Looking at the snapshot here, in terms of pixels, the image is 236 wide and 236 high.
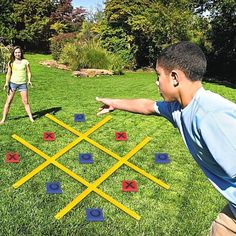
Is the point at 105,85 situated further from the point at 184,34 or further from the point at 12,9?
the point at 12,9

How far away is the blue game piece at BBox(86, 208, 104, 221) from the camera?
4916 mm

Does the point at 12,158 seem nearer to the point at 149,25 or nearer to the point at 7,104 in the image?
the point at 7,104

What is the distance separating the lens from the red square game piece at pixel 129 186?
5773 millimetres

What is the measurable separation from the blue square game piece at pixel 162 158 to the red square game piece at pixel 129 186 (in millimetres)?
1173

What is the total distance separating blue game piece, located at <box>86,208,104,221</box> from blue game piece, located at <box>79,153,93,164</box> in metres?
1.66

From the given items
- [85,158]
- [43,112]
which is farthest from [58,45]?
[85,158]

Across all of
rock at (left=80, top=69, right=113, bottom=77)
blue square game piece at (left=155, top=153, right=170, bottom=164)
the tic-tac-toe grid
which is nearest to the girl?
the tic-tac-toe grid

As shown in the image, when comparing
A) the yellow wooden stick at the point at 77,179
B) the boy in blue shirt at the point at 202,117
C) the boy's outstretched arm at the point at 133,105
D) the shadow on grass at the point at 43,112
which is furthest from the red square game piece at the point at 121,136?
the boy in blue shirt at the point at 202,117

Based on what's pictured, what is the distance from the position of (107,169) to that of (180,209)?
1.61 m

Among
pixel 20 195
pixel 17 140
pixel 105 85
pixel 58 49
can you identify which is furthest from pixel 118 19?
pixel 20 195

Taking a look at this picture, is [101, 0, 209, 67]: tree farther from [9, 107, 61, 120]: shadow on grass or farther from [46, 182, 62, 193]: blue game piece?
[46, 182, 62, 193]: blue game piece

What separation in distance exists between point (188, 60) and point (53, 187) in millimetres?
3887

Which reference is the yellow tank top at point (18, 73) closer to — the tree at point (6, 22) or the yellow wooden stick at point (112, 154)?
the yellow wooden stick at point (112, 154)

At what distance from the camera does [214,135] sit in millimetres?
2039
